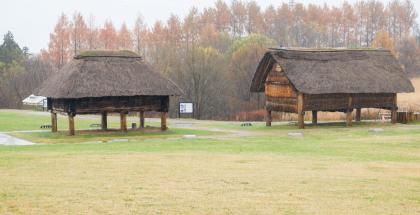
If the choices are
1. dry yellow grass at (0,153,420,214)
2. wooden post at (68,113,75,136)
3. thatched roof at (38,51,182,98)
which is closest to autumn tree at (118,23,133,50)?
thatched roof at (38,51,182,98)

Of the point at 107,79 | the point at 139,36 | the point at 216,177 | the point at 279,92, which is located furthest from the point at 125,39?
the point at 216,177

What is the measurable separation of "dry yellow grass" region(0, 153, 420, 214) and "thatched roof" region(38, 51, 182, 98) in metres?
16.0

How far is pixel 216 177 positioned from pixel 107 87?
896 inches

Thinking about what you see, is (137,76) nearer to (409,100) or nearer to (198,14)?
(409,100)

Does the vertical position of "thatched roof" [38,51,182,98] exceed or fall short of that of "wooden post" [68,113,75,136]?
it exceeds it

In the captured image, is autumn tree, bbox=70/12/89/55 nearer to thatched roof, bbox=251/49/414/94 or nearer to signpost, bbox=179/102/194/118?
signpost, bbox=179/102/194/118

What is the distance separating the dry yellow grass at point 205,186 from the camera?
1543 centimetres

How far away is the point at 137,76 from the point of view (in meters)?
43.7

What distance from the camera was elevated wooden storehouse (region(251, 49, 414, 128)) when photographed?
45.9 m

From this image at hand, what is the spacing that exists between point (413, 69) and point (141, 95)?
3559 inches

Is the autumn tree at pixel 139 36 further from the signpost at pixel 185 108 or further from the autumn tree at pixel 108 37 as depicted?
the signpost at pixel 185 108

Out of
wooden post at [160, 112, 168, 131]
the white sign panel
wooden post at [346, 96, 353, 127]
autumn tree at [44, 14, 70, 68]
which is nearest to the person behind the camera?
wooden post at [160, 112, 168, 131]

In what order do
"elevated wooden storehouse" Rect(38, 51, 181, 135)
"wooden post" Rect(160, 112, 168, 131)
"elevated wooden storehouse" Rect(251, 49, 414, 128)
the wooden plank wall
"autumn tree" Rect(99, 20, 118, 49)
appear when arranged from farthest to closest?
"autumn tree" Rect(99, 20, 118, 49)
the wooden plank wall
"elevated wooden storehouse" Rect(251, 49, 414, 128)
"wooden post" Rect(160, 112, 168, 131)
"elevated wooden storehouse" Rect(38, 51, 181, 135)

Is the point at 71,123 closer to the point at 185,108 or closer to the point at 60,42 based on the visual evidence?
the point at 185,108
